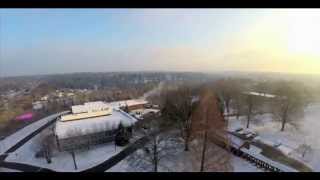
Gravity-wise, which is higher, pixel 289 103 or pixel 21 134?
pixel 289 103

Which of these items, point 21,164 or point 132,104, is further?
point 132,104

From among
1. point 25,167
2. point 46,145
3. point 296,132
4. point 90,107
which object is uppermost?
point 90,107

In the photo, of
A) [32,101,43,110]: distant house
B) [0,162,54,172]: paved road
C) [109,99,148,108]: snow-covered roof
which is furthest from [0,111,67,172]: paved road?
[109,99,148,108]: snow-covered roof

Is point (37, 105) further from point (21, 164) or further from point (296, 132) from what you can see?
point (296, 132)

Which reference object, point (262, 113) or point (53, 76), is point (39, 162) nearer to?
point (53, 76)

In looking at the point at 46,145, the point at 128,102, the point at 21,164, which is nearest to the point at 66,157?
the point at 46,145

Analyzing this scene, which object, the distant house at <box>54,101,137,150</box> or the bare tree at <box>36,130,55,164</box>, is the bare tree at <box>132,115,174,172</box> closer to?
the distant house at <box>54,101,137,150</box>
